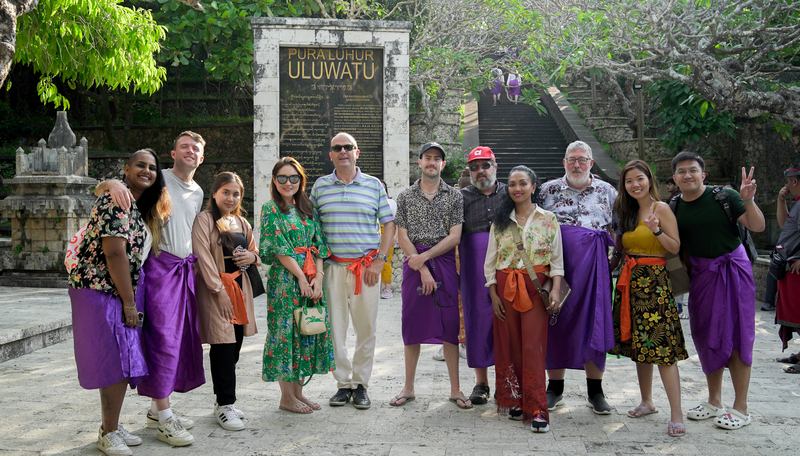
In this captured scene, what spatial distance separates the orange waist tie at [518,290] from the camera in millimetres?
3750

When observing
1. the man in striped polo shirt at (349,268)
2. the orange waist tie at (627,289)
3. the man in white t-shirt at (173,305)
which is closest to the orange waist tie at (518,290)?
the orange waist tie at (627,289)

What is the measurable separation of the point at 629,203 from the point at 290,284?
2388mm

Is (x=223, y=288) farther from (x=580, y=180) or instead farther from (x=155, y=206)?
(x=580, y=180)

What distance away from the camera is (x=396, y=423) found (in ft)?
12.8

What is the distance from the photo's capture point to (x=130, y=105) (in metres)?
17.6

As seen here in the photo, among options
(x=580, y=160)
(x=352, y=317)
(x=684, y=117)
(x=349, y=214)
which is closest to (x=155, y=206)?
(x=349, y=214)

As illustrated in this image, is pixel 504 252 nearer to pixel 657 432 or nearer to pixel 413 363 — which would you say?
pixel 413 363

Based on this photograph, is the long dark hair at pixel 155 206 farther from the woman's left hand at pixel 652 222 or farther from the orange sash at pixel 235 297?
the woman's left hand at pixel 652 222

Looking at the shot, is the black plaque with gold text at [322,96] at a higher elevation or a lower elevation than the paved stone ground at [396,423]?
higher

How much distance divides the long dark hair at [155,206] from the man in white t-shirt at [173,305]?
53 millimetres

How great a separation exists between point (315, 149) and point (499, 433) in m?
6.01

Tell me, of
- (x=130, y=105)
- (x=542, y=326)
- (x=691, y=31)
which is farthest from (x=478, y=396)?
(x=130, y=105)

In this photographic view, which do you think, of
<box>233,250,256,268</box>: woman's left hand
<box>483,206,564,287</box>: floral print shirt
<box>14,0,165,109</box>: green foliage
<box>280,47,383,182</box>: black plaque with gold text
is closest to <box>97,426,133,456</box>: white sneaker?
<box>233,250,256,268</box>: woman's left hand

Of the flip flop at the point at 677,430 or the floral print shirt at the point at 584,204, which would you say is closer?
the flip flop at the point at 677,430
